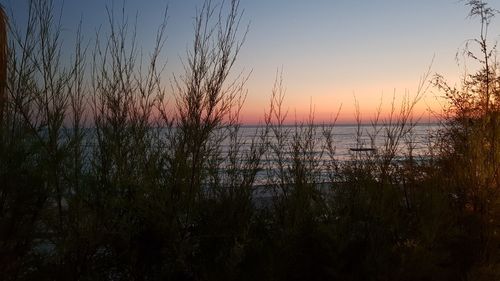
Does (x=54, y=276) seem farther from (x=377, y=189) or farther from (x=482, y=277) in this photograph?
(x=482, y=277)

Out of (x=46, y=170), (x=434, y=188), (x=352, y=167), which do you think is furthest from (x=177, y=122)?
(x=434, y=188)

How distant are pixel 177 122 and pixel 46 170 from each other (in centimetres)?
137

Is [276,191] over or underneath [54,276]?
over

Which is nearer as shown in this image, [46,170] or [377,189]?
[46,170]

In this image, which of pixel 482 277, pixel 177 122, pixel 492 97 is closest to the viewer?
pixel 177 122

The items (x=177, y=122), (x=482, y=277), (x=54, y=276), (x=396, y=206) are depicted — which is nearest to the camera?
(x=54, y=276)

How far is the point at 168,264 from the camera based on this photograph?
4824 millimetres

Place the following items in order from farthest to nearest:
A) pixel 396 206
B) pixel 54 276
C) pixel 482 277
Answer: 1. pixel 396 206
2. pixel 482 277
3. pixel 54 276

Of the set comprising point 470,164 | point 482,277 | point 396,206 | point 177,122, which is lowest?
point 482,277

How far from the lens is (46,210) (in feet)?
15.5

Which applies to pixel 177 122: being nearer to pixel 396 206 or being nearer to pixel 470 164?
pixel 396 206

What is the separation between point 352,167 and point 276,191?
108 cm

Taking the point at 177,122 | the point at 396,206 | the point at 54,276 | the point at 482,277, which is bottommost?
the point at 482,277

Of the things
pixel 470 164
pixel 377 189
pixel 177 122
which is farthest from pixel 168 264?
pixel 470 164
